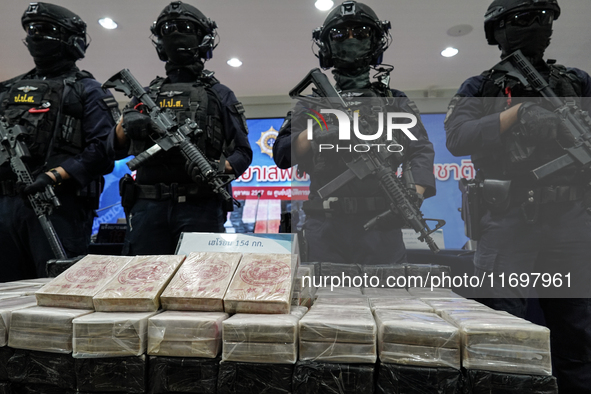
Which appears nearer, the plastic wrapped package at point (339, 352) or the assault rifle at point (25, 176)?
the plastic wrapped package at point (339, 352)

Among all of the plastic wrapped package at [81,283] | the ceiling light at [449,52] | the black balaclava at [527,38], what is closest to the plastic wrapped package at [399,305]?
the plastic wrapped package at [81,283]

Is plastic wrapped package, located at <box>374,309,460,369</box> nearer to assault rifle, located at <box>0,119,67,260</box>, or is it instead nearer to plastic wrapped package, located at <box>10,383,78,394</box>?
plastic wrapped package, located at <box>10,383,78,394</box>

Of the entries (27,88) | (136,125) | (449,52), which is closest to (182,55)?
(136,125)

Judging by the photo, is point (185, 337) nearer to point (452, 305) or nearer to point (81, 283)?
point (81, 283)

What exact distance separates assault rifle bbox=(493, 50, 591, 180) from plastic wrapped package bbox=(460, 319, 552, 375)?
4.00ft

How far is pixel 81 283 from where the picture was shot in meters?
0.69

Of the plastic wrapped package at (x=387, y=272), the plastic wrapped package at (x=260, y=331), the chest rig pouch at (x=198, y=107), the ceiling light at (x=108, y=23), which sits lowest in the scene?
the plastic wrapped package at (x=260, y=331)

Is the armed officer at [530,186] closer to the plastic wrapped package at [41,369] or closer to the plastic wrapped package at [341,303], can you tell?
the plastic wrapped package at [341,303]

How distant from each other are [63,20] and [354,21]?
1586mm

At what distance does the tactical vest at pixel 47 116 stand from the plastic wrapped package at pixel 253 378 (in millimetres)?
1805

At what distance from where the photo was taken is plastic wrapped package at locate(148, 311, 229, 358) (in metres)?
0.55

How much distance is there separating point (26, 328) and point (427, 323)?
2.14ft

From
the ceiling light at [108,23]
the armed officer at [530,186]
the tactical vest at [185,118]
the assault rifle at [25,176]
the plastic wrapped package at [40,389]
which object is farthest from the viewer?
the ceiling light at [108,23]

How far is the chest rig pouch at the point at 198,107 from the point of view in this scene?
1.85m
